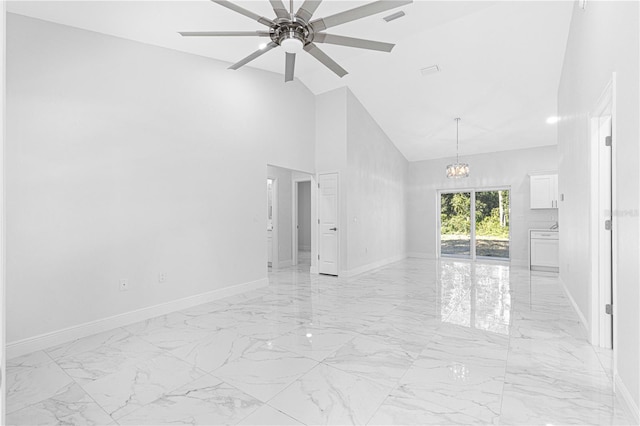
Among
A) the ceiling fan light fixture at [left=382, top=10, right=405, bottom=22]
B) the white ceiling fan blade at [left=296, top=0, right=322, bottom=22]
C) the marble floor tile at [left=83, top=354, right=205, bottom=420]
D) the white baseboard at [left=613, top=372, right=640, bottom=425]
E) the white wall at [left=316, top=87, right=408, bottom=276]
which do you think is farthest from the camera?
the white wall at [left=316, top=87, right=408, bottom=276]

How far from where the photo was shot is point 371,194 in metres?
7.14

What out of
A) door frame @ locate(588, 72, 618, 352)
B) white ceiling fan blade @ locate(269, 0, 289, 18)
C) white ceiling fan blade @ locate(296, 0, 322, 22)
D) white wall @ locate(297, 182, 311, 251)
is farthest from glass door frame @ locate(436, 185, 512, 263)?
white ceiling fan blade @ locate(269, 0, 289, 18)

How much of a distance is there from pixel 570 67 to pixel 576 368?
3687 millimetres

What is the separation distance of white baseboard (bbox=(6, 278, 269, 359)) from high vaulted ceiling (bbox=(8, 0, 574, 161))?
298cm

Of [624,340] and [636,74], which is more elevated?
[636,74]

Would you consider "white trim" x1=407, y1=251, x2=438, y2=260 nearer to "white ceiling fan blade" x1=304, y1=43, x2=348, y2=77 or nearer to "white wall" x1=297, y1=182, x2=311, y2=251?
"white wall" x1=297, y1=182, x2=311, y2=251

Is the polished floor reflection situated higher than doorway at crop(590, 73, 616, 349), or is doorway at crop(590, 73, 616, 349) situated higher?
doorway at crop(590, 73, 616, 349)

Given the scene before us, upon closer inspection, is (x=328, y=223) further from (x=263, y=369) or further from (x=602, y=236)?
(x=602, y=236)

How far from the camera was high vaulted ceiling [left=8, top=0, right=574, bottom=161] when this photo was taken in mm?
3369

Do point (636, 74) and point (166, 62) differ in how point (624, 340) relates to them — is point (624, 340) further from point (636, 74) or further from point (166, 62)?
point (166, 62)

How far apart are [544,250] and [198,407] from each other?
7338 millimetres

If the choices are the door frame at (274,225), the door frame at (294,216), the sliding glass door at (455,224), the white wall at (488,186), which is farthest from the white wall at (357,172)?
the sliding glass door at (455,224)

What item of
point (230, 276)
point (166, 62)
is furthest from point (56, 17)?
point (230, 276)

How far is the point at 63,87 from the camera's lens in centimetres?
316
